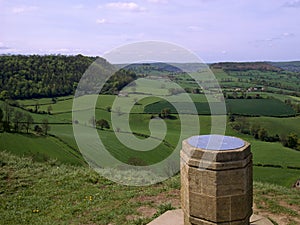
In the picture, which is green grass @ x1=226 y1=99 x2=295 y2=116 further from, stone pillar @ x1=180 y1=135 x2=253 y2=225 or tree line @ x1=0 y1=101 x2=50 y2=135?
stone pillar @ x1=180 y1=135 x2=253 y2=225

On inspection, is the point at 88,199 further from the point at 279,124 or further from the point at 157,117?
the point at 279,124

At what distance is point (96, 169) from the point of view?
33.3 feet

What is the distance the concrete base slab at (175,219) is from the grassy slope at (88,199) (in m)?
0.36

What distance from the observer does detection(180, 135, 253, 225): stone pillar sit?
4.16 meters

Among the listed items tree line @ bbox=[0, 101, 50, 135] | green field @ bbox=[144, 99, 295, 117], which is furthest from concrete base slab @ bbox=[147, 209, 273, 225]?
green field @ bbox=[144, 99, 295, 117]

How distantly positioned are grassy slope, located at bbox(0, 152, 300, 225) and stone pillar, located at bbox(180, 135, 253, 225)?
205 cm

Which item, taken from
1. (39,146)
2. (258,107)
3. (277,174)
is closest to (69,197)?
(39,146)

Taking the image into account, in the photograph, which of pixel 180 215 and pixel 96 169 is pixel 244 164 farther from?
pixel 96 169

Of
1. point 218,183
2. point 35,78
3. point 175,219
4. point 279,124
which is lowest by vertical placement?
point 279,124

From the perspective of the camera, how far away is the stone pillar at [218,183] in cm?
416

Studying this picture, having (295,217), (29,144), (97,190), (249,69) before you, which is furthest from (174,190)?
(249,69)

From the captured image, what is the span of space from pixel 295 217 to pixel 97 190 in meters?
4.86

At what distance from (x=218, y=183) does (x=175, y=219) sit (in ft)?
6.65

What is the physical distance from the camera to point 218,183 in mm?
4160
